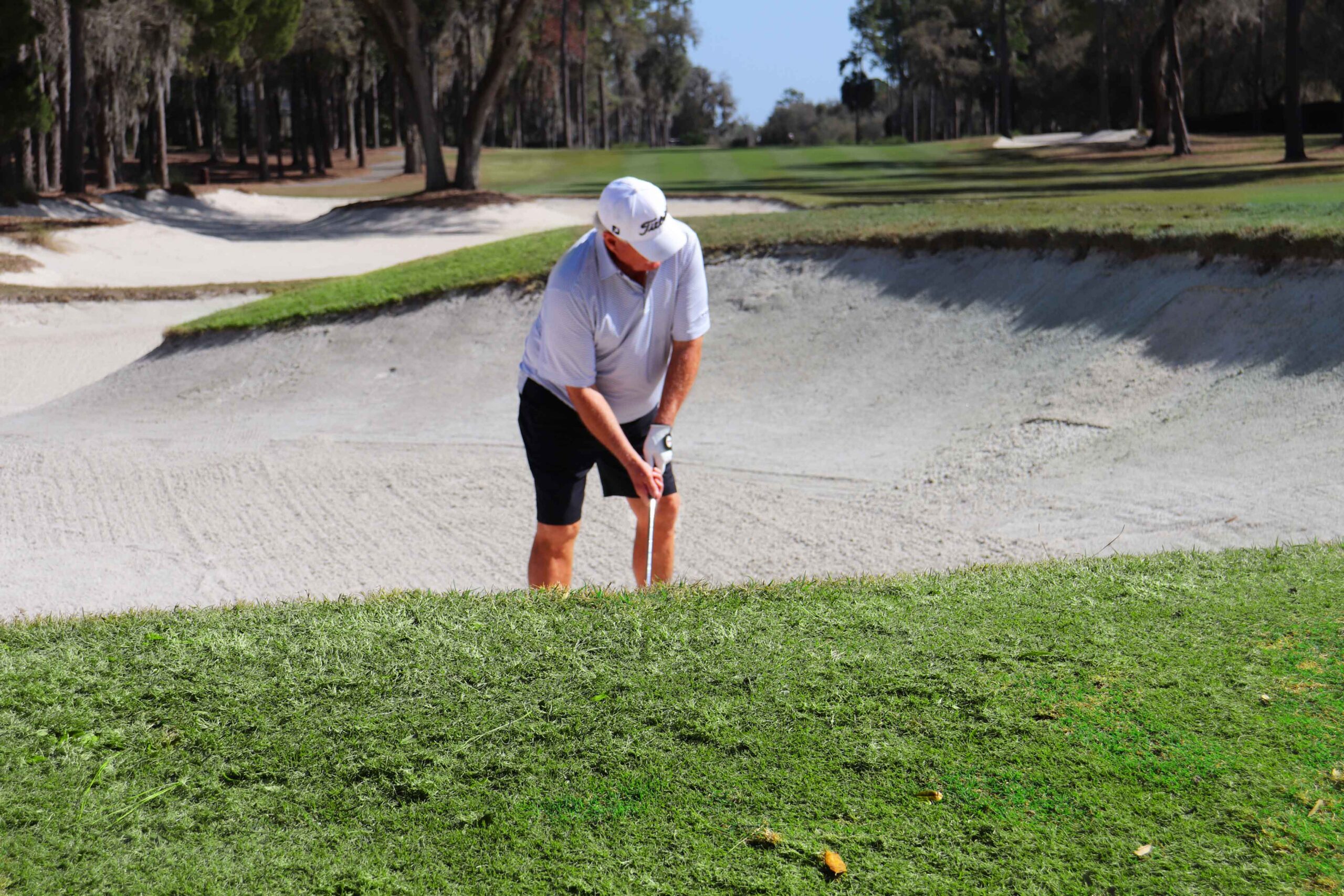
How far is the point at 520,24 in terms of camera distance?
30.1m

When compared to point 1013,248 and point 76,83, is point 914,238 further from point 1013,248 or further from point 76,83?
point 76,83

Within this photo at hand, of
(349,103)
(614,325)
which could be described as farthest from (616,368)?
(349,103)

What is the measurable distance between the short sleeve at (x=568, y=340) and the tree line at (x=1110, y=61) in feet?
109

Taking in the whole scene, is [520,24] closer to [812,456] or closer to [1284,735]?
[812,456]

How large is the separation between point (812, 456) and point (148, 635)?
7196 millimetres

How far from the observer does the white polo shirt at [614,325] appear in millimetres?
4781

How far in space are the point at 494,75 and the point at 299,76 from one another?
33513 millimetres

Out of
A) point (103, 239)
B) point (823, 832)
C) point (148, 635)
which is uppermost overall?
point (103, 239)

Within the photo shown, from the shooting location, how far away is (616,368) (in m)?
5.09

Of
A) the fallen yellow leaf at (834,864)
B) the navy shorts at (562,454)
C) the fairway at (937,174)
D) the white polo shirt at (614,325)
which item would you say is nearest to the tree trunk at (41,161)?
the fairway at (937,174)

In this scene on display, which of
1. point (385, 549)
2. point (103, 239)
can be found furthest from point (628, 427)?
point (103, 239)

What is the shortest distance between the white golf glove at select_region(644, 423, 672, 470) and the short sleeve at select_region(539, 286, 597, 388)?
0.38 meters

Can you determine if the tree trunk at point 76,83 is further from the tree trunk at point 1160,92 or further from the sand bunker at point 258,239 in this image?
the tree trunk at point 1160,92

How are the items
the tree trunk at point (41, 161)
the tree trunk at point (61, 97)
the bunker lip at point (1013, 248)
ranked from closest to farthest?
the bunker lip at point (1013, 248)
the tree trunk at point (61, 97)
the tree trunk at point (41, 161)
